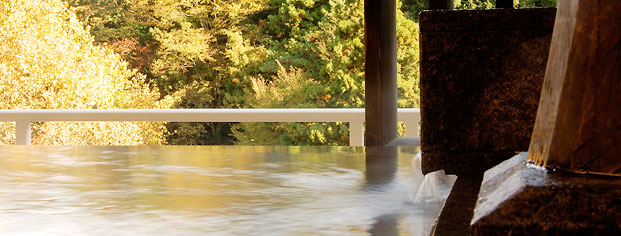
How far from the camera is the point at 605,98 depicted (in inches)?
19.2

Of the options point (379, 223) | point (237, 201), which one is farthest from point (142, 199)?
point (379, 223)

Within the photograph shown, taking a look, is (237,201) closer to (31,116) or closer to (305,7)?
(31,116)

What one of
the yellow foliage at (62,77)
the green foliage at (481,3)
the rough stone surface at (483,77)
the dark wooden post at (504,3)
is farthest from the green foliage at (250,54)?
the rough stone surface at (483,77)

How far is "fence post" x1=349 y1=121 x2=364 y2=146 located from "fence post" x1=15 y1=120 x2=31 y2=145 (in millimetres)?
1319

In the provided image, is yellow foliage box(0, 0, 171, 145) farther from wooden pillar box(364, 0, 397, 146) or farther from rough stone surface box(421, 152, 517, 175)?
rough stone surface box(421, 152, 517, 175)

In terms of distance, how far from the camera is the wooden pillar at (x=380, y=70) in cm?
169

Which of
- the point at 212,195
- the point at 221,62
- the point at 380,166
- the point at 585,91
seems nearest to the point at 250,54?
the point at 221,62

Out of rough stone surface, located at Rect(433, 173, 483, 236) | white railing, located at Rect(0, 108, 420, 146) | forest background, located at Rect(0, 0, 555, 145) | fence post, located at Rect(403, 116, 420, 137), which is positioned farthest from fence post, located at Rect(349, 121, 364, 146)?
forest background, located at Rect(0, 0, 555, 145)

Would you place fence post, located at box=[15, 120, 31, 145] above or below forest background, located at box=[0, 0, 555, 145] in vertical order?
below

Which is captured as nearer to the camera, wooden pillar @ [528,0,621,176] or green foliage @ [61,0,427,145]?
wooden pillar @ [528,0,621,176]

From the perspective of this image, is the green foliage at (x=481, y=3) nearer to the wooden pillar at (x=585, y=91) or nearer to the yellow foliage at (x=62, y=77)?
the yellow foliage at (x=62, y=77)

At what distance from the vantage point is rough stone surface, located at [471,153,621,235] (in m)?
0.45

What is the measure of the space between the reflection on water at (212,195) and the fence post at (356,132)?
5.80 ft

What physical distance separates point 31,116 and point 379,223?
3345 mm
